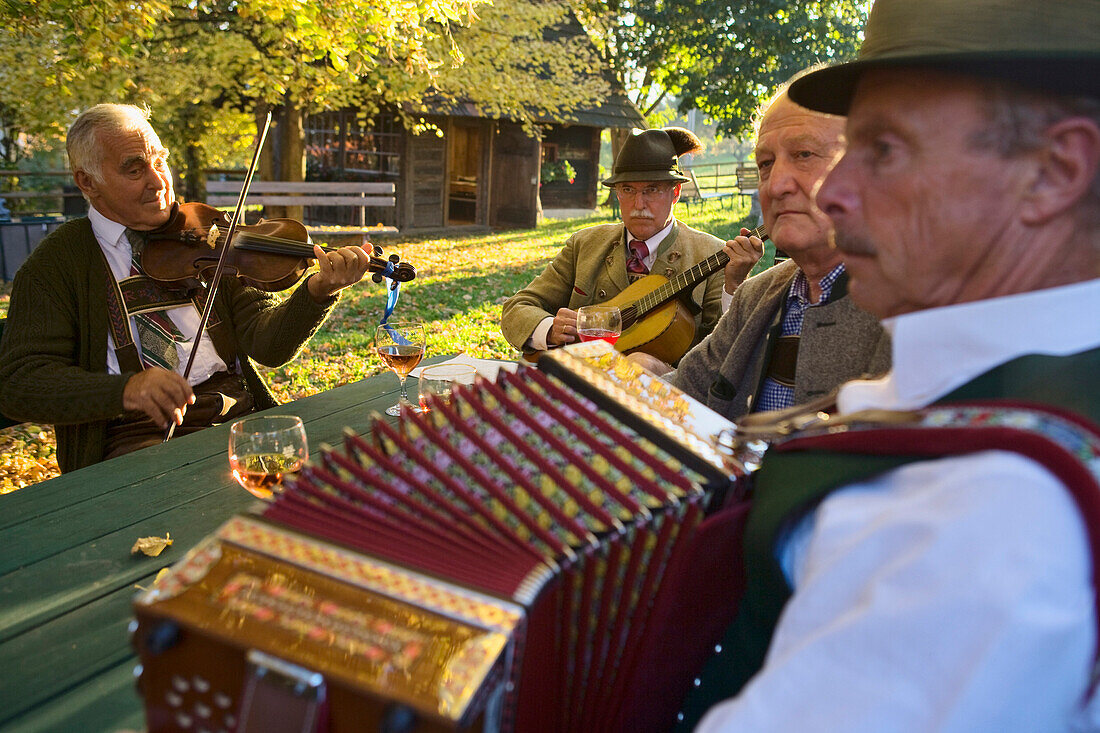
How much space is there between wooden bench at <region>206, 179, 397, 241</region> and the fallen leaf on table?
1134 cm

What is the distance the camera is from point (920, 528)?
0.80 metres

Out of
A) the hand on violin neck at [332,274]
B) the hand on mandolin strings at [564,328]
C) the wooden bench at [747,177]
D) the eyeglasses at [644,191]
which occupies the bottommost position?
the hand on mandolin strings at [564,328]

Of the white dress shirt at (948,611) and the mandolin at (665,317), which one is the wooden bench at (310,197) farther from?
the white dress shirt at (948,611)

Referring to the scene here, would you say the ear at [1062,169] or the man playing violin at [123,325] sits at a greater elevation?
the ear at [1062,169]

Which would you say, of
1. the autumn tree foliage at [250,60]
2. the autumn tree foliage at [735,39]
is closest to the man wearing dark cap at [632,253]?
the autumn tree foliage at [250,60]

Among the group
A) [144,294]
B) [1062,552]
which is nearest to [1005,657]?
[1062,552]

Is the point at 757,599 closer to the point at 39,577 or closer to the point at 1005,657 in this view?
the point at 1005,657

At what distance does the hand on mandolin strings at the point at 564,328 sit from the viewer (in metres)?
3.74

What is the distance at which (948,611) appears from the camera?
0.74 meters

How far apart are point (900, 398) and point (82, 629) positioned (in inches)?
60.8

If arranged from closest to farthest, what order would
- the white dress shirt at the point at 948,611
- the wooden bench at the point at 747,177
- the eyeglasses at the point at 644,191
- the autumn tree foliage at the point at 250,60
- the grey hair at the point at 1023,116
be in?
the white dress shirt at the point at 948,611 < the grey hair at the point at 1023,116 < the eyeglasses at the point at 644,191 < the autumn tree foliage at the point at 250,60 < the wooden bench at the point at 747,177

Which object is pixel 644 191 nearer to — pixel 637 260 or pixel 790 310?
pixel 637 260

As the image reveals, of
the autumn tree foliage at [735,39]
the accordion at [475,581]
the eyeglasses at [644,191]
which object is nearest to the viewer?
the accordion at [475,581]

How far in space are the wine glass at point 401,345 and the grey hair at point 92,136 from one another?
137 centimetres
